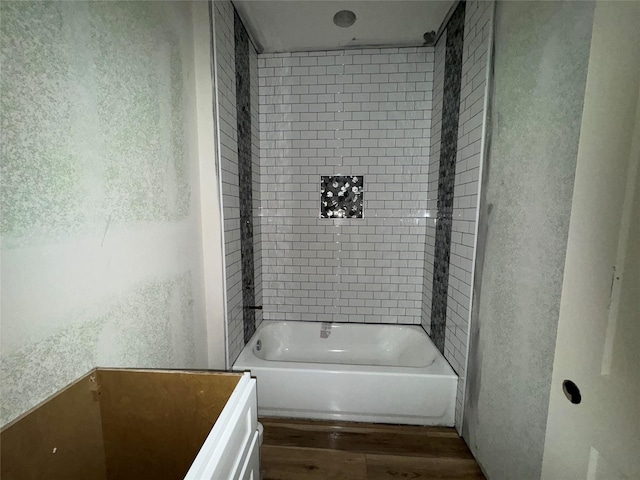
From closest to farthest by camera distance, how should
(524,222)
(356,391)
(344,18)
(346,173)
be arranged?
1. (524,222)
2. (356,391)
3. (344,18)
4. (346,173)

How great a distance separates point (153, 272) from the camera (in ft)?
3.66

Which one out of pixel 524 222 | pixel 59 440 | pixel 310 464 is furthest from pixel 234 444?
pixel 524 222

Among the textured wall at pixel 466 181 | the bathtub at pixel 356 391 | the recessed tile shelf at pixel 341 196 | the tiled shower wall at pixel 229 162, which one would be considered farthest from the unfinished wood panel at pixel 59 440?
the recessed tile shelf at pixel 341 196

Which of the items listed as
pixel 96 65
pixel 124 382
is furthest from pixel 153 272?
pixel 96 65

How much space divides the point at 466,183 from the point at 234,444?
63.9 inches

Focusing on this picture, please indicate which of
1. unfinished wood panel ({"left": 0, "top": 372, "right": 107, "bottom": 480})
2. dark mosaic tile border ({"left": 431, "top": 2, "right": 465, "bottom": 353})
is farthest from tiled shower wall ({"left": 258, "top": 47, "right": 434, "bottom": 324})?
unfinished wood panel ({"left": 0, "top": 372, "right": 107, "bottom": 480})

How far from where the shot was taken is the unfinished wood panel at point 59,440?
2.00ft

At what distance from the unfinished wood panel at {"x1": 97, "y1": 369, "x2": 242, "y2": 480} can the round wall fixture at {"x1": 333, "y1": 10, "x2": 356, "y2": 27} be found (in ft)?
7.05

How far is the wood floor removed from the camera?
1437mm

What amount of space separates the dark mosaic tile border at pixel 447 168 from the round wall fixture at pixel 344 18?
0.65 metres

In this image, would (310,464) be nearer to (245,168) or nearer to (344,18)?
(245,168)

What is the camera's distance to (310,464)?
1485 millimetres

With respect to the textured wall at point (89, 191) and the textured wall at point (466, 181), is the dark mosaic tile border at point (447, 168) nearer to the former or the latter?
the textured wall at point (466, 181)

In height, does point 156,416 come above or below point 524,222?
below
